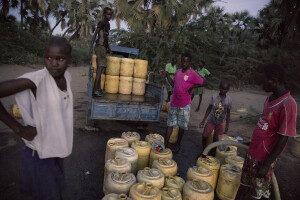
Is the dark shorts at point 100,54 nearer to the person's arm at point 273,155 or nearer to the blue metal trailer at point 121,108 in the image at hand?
the blue metal trailer at point 121,108

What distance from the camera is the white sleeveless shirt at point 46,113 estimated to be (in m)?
1.28

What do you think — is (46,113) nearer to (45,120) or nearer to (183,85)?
(45,120)

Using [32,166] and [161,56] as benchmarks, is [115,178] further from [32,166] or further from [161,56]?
[161,56]

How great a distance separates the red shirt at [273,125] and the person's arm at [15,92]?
2117mm

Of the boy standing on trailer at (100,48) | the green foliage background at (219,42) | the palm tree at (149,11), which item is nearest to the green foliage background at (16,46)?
the green foliage background at (219,42)

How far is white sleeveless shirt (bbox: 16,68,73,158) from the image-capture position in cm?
128

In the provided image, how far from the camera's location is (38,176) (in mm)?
1449

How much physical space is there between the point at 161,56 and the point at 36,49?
40.0ft

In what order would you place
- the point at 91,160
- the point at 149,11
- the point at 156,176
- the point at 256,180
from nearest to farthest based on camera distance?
the point at 256,180 < the point at 156,176 < the point at 91,160 < the point at 149,11

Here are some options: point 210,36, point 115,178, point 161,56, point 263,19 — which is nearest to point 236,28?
point 263,19

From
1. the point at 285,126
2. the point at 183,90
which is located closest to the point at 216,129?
the point at 183,90

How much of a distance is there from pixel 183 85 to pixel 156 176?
201 centimetres

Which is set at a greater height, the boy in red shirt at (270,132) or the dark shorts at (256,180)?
the boy in red shirt at (270,132)

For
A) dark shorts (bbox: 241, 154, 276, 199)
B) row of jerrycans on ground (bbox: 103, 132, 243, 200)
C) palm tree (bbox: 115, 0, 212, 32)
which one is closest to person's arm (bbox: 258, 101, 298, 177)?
dark shorts (bbox: 241, 154, 276, 199)
